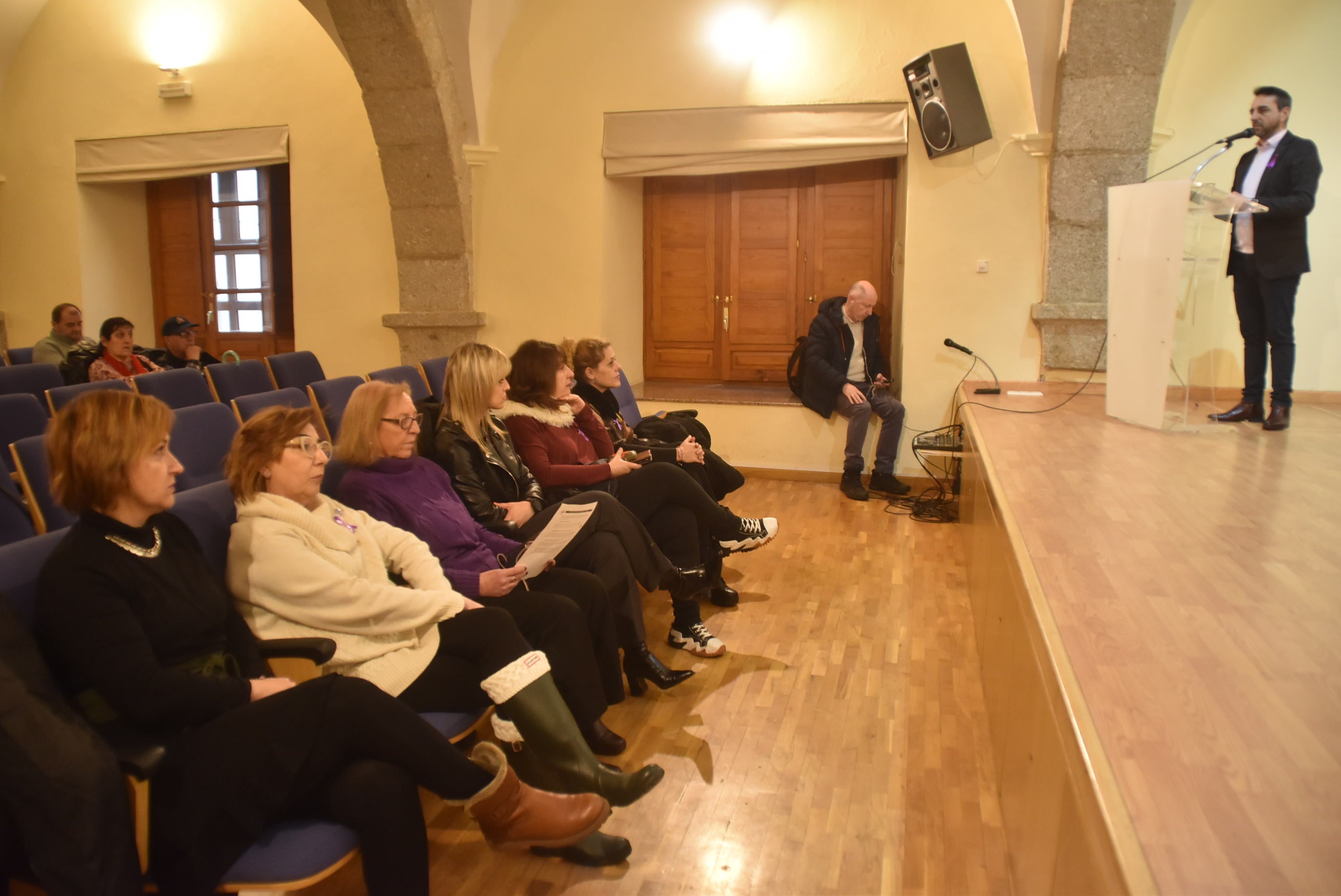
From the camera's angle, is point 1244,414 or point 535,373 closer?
point 535,373

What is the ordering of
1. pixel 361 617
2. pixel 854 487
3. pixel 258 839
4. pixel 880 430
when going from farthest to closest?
pixel 880 430
pixel 854 487
pixel 361 617
pixel 258 839

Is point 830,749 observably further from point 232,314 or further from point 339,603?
point 232,314

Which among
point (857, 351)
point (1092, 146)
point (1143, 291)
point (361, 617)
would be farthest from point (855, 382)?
point (361, 617)

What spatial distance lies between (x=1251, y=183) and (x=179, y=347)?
5469 mm

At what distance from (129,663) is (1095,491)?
2671 millimetres

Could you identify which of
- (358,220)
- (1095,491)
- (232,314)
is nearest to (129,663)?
(1095,491)

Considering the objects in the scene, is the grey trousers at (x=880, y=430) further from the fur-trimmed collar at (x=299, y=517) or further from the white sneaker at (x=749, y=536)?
the fur-trimmed collar at (x=299, y=517)

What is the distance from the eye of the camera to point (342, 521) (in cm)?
217

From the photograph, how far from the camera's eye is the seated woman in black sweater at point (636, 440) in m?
3.75

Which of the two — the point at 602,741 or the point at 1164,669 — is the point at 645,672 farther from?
the point at 1164,669

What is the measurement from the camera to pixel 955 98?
5391 mm

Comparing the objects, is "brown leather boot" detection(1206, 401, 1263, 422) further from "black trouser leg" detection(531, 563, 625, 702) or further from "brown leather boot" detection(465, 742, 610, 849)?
"brown leather boot" detection(465, 742, 610, 849)

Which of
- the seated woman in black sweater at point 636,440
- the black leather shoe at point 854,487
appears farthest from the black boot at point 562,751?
the black leather shoe at point 854,487

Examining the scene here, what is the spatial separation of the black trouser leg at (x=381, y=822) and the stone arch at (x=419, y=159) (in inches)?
195
